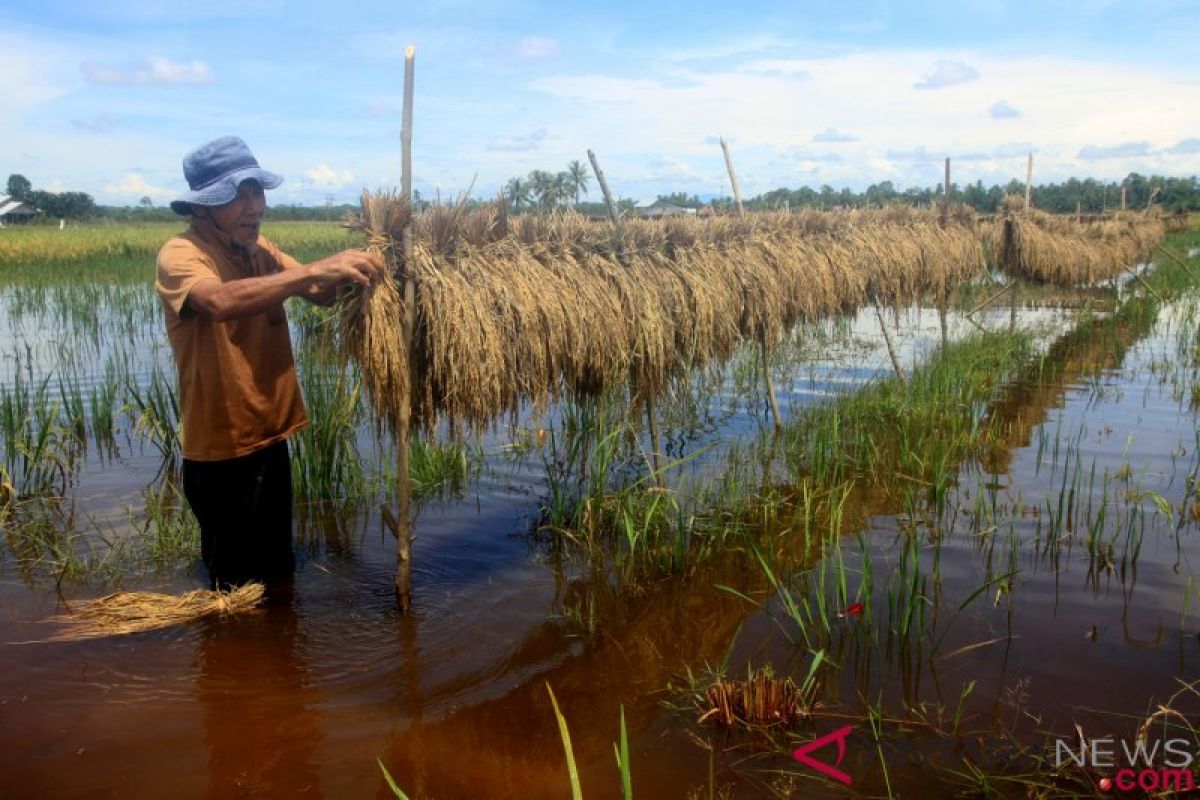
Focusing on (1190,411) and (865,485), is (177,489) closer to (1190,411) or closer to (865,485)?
(865,485)

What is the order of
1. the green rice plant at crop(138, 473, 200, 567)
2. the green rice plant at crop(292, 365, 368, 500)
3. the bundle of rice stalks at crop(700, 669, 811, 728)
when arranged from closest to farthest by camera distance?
the bundle of rice stalks at crop(700, 669, 811, 728) → the green rice plant at crop(138, 473, 200, 567) → the green rice plant at crop(292, 365, 368, 500)

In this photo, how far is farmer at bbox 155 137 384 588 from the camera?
3.18 m

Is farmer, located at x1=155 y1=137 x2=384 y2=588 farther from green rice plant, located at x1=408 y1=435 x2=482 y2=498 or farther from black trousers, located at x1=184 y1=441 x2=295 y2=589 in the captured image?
green rice plant, located at x1=408 y1=435 x2=482 y2=498

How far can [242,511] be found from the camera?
3.68 meters

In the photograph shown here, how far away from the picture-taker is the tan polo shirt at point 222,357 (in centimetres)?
324

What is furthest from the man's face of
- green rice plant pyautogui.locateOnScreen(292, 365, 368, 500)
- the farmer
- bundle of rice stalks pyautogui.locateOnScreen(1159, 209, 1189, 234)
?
bundle of rice stalks pyautogui.locateOnScreen(1159, 209, 1189, 234)

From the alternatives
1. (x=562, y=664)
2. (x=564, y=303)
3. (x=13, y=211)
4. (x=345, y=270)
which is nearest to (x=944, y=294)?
(x=564, y=303)

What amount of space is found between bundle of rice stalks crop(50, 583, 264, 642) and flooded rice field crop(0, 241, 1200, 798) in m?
0.09

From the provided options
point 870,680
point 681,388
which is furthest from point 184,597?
point 681,388

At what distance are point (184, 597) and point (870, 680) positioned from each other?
289 cm

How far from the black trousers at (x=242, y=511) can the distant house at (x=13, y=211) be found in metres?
→ 56.6

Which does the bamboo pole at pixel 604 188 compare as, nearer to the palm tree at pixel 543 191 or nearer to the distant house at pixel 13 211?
the palm tree at pixel 543 191

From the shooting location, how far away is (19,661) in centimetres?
350

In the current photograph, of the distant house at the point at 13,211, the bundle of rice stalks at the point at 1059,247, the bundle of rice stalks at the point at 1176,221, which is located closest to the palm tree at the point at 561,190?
the bundle of rice stalks at the point at 1059,247
